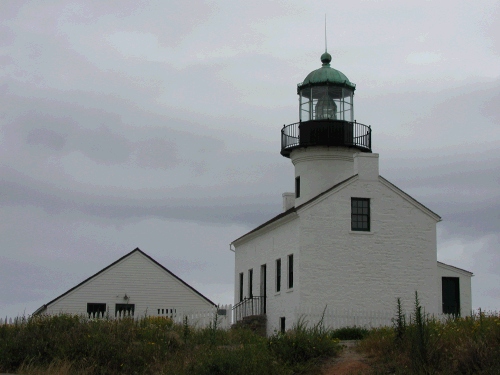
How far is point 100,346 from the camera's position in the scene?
19.7m

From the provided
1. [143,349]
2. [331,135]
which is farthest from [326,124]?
[143,349]

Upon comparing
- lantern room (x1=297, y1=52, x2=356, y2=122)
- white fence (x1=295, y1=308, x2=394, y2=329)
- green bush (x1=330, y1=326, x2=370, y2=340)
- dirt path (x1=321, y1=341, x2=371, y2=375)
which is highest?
lantern room (x1=297, y1=52, x2=356, y2=122)

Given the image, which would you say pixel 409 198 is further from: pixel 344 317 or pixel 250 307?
pixel 250 307

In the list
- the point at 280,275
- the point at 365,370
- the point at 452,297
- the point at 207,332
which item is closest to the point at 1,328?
the point at 207,332

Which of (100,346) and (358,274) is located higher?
(358,274)

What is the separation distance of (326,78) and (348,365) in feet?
62.9

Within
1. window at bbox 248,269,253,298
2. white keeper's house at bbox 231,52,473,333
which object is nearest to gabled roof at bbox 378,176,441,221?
white keeper's house at bbox 231,52,473,333

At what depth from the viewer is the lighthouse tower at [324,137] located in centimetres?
3400

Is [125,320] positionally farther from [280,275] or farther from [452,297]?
[452,297]

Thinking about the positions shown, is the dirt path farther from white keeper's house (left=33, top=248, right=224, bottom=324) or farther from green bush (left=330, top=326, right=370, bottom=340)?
white keeper's house (left=33, top=248, right=224, bottom=324)

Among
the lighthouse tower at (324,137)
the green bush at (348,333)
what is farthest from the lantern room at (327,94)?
the green bush at (348,333)

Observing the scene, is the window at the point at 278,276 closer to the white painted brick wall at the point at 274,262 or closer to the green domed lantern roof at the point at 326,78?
the white painted brick wall at the point at 274,262

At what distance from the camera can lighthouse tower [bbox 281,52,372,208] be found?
34.0m

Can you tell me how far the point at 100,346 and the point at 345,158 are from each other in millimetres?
17013
